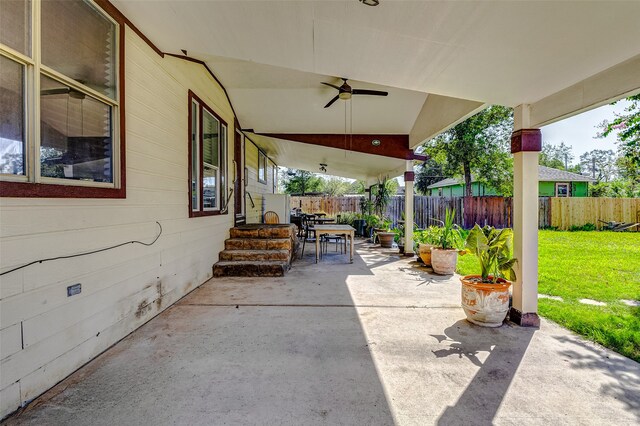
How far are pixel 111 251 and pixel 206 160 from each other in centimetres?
279

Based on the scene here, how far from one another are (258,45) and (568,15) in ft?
8.98

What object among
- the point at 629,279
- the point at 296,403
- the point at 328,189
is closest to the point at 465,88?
the point at 296,403

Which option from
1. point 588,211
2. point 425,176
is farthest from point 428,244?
point 425,176

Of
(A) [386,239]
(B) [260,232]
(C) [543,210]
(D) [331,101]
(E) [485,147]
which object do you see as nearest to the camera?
(D) [331,101]

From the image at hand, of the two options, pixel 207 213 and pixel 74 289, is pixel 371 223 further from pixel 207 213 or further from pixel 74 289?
pixel 74 289

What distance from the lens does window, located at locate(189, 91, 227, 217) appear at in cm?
463

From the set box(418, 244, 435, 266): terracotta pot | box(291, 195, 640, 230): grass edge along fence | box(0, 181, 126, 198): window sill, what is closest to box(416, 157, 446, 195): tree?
box(291, 195, 640, 230): grass edge along fence

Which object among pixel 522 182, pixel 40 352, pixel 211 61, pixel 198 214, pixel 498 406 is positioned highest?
pixel 211 61

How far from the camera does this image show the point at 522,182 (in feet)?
11.4

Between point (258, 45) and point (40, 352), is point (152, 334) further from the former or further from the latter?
point (258, 45)

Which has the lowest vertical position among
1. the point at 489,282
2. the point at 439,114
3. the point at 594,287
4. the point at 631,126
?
the point at 594,287

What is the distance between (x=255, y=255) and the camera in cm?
585

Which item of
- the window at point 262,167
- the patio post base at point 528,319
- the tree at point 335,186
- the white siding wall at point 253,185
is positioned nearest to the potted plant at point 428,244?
the patio post base at point 528,319

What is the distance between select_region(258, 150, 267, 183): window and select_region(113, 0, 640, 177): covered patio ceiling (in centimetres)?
595
